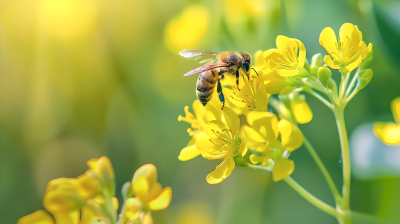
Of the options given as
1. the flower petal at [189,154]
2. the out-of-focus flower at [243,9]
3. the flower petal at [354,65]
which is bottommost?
the flower petal at [189,154]

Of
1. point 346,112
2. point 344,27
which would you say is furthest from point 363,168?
point 344,27

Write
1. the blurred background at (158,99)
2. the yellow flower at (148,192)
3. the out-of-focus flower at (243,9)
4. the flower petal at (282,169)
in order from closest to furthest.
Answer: the flower petal at (282,169) → the yellow flower at (148,192) → the blurred background at (158,99) → the out-of-focus flower at (243,9)

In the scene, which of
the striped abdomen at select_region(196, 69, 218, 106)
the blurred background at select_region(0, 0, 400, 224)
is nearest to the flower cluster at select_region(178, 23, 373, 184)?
the striped abdomen at select_region(196, 69, 218, 106)

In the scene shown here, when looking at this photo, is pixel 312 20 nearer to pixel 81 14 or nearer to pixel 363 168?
pixel 363 168

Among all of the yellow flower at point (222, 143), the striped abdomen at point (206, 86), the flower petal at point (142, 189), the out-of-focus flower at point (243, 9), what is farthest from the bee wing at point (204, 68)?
the out-of-focus flower at point (243, 9)

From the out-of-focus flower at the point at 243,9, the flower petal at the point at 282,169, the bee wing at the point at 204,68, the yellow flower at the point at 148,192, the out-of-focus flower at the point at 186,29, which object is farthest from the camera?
the out-of-focus flower at the point at 186,29

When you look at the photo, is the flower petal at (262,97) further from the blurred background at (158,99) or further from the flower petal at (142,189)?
the blurred background at (158,99)
